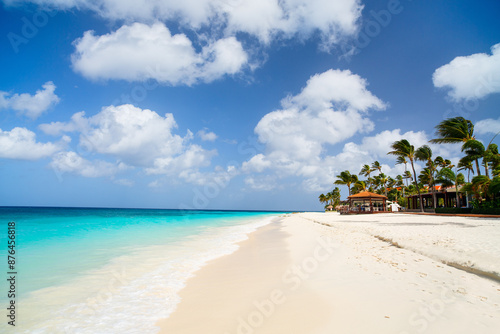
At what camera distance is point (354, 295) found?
4.30 metres

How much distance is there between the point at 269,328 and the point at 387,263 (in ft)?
14.1

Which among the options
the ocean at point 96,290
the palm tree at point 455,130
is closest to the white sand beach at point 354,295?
the ocean at point 96,290

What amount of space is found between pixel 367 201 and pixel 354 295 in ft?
122

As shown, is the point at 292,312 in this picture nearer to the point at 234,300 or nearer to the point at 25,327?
the point at 234,300

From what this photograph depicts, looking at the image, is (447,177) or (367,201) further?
(367,201)

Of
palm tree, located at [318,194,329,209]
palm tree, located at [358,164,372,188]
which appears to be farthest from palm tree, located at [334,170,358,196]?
palm tree, located at [318,194,329,209]

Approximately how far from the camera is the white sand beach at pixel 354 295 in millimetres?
3344

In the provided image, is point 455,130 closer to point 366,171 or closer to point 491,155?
point 491,155

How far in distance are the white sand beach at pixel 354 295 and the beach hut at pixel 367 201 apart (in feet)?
91.6

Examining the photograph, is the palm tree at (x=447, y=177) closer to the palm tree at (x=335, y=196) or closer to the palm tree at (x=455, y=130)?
the palm tree at (x=455, y=130)

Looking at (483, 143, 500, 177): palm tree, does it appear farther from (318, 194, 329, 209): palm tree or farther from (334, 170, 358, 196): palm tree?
(318, 194, 329, 209): palm tree

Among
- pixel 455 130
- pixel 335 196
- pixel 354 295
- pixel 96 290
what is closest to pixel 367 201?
pixel 455 130

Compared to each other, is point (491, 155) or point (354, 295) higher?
point (491, 155)

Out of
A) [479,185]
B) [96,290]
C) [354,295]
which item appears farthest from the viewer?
[479,185]
